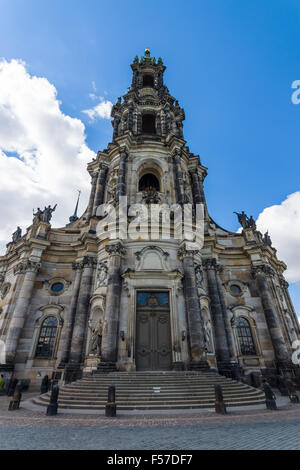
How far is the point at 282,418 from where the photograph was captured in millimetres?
7980

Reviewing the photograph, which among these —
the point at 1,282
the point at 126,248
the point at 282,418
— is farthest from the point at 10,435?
the point at 1,282

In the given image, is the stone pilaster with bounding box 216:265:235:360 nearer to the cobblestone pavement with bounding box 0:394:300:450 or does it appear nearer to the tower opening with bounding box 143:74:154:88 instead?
the cobblestone pavement with bounding box 0:394:300:450

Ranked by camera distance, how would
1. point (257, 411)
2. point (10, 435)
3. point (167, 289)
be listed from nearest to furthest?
point (10, 435), point (257, 411), point (167, 289)

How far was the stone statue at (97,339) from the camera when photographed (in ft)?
50.1

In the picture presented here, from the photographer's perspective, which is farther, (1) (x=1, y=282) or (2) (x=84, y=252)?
(1) (x=1, y=282)

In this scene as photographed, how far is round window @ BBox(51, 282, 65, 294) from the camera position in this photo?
2002 cm

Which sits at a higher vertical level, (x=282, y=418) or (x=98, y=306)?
(x=98, y=306)

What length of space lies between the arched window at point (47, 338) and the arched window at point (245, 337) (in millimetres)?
14820

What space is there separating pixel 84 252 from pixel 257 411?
15847 millimetres

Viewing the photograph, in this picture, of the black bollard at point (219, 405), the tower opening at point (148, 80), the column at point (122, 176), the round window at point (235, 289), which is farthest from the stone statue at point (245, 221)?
the tower opening at point (148, 80)

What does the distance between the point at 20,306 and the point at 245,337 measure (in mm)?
17901
